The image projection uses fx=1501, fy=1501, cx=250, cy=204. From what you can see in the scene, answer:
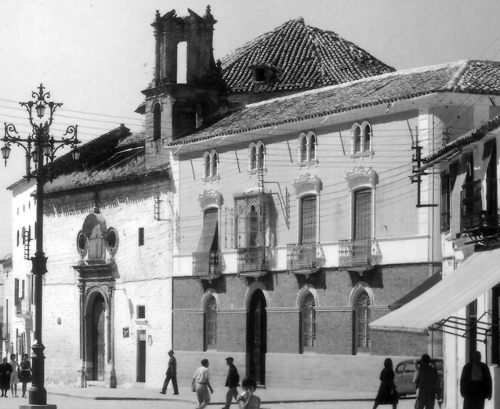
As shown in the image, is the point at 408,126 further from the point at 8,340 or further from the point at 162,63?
the point at 8,340

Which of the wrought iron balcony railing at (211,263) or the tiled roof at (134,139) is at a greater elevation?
the tiled roof at (134,139)

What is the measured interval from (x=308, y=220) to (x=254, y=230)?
2.93 m

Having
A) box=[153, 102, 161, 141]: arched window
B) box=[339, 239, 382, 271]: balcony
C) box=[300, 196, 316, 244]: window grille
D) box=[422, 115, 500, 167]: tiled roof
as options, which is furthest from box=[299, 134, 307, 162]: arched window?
box=[422, 115, 500, 167]: tiled roof

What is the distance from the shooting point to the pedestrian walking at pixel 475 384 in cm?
2644

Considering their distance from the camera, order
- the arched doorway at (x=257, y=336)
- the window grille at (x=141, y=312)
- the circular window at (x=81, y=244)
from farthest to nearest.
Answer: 1. the circular window at (x=81, y=244)
2. the window grille at (x=141, y=312)
3. the arched doorway at (x=257, y=336)

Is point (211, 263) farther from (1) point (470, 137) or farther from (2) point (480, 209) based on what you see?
(2) point (480, 209)

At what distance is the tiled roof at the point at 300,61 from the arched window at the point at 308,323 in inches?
435

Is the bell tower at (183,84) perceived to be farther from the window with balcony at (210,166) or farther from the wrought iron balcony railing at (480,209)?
the wrought iron balcony railing at (480,209)

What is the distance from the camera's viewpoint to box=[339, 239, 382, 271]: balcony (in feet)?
147

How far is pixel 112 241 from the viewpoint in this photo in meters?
59.9

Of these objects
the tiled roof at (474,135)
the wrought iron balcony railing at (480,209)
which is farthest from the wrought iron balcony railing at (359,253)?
the wrought iron balcony railing at (480,209)

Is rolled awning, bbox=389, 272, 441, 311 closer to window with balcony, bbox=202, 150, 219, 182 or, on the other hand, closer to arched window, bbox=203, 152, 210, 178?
window with balcony, bbox=202, 150, 219, 182

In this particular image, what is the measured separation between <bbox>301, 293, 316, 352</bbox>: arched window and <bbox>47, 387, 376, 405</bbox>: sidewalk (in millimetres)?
1663

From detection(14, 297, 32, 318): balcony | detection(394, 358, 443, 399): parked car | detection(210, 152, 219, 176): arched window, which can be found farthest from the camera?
detection(14, 297, 32, 318): balcony
